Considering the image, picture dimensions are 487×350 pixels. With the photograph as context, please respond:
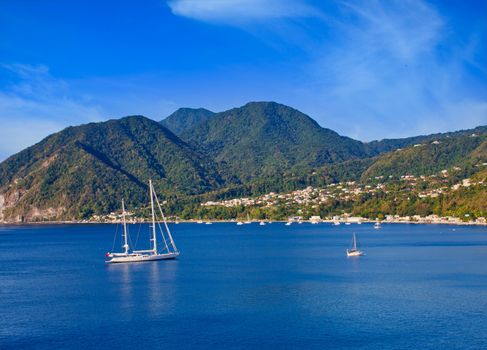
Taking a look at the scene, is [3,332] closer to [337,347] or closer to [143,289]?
[143,289]

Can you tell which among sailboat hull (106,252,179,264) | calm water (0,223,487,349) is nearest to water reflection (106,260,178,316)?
calm water (0,223,487,349)

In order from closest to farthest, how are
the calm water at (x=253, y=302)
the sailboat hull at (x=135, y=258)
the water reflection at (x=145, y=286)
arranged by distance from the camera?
1. the calm water at (x=253, y=302)
2. the water reflection at (x=145, y=286)
3. the sailboat hull at (x=135, y=258)

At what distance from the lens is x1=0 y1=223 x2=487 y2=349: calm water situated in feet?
129

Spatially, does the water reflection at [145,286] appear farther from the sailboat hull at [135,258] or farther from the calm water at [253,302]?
the sailboat hull at [135,258]

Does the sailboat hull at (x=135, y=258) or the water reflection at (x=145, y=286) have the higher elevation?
the sailboat hull at (x=135, y=258)

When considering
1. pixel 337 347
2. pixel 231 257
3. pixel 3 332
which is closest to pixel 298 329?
pixel 337 347

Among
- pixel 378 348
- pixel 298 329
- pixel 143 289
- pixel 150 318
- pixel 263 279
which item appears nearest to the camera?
pixel 378 348

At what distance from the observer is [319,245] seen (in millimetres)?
105375

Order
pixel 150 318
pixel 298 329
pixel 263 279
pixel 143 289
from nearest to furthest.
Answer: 1. pixel 298 329
2. pixel 150 318
3. pixel 143 289
4. pixel 263 279

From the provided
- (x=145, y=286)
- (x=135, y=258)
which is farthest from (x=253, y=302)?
(x=135, y=258)

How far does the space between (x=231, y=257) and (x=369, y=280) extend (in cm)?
3018

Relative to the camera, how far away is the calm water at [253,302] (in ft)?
129

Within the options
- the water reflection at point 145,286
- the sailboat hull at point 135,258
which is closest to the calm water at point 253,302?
the water reflection at point 145,286

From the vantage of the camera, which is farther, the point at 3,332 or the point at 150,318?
the point at 150,318
